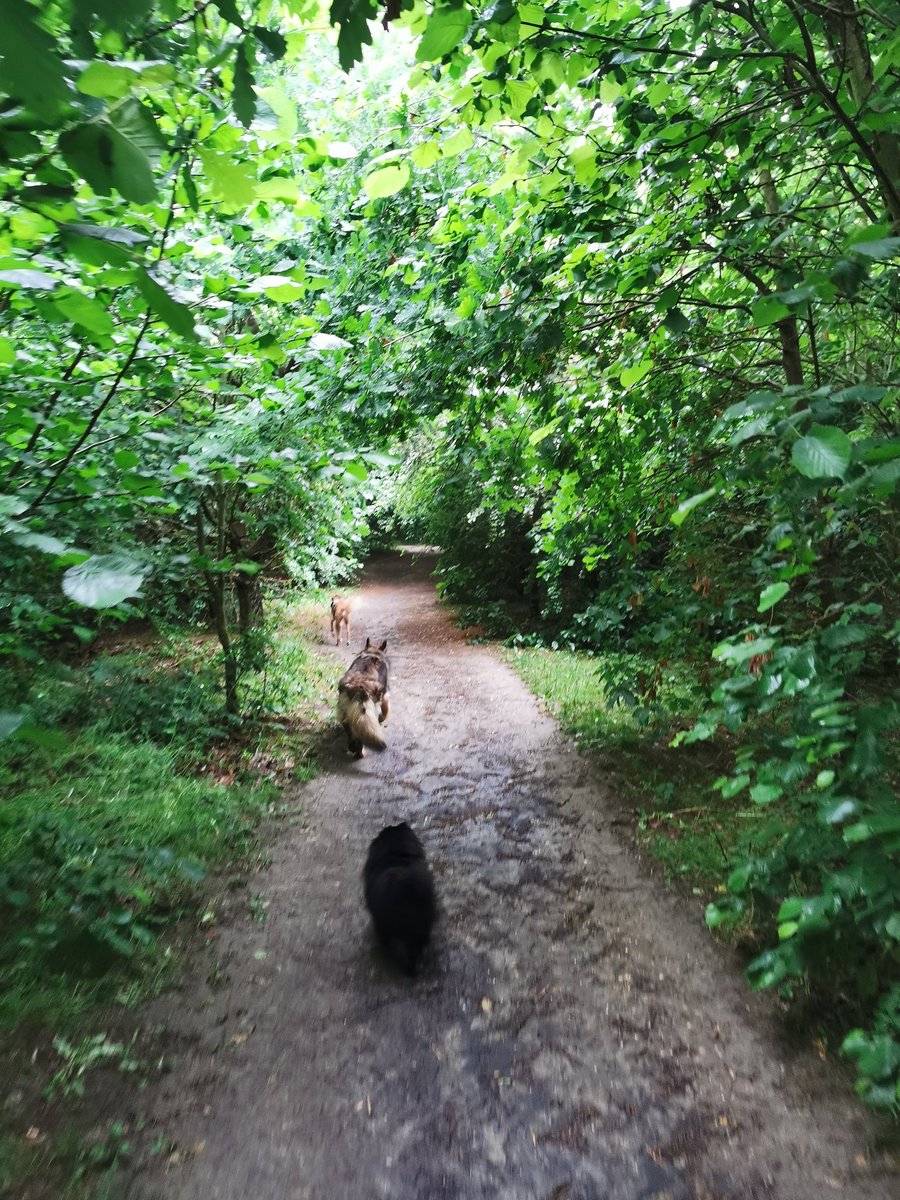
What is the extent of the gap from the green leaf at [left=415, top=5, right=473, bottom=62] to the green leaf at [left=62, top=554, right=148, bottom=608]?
5.53 feet

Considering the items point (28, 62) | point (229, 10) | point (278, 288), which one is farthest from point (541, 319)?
point (28, 62)

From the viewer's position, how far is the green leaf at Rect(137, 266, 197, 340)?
105 centimetres

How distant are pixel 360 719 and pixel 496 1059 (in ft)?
13.8

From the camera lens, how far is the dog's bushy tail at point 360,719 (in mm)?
7000

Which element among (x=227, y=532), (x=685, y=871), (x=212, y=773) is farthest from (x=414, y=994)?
(x=227, y=532)

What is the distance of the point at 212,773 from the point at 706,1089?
4.86 m

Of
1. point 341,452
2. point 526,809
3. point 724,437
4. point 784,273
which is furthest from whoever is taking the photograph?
point 526,809

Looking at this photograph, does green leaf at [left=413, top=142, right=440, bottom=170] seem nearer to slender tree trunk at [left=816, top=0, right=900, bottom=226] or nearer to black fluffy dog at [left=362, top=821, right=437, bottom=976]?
slender tree trunk at [left=816, top=0, right=900, bottom=226]

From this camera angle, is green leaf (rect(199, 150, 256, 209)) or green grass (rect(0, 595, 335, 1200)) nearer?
green leaf (rect(199, 150, 256, 209))

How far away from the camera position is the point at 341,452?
527 cm

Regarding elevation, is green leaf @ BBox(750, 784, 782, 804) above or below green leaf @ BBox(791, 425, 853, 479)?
below

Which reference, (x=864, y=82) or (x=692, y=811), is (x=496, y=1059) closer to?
(x=692, y=811)

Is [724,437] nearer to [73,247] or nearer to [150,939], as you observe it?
[73,247]

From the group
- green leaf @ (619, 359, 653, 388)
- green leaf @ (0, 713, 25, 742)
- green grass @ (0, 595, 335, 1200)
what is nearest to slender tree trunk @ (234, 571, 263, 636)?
green grass @ (0, 595, 335, 1200)
